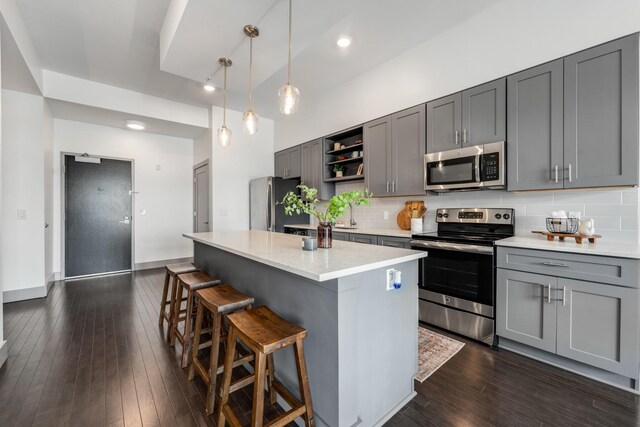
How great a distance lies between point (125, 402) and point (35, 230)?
3425 mm

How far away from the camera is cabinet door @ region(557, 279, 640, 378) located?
174 centimetres

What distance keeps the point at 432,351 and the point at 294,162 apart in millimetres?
3682

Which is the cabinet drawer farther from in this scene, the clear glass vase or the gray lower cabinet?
the clear glass vase

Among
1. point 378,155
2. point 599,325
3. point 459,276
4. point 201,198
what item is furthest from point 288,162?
point 599,325

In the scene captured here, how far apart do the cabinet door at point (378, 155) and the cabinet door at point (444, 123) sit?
1.77 feet

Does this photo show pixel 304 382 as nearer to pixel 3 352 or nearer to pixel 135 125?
pixel 3 352

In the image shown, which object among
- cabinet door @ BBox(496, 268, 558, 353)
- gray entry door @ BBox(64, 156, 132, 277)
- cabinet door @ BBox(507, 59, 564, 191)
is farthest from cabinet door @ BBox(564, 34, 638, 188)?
gray entry door @ BBox(64, 156, 132, 277)

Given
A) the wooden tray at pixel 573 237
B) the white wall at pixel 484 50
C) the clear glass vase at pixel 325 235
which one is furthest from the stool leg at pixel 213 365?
the white wall at pixel 484 50

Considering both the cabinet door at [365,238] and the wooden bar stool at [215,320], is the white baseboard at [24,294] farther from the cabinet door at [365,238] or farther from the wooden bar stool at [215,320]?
the cabinet door at [365,238]

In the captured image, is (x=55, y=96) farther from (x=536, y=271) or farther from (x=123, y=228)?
(x=536, y=271)

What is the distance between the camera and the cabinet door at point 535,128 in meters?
2.21

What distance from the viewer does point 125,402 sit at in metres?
1.71

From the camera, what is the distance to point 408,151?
10.5 ft

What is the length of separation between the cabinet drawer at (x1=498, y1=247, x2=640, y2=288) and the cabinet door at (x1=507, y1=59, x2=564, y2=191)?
Answer: 1.96ft
